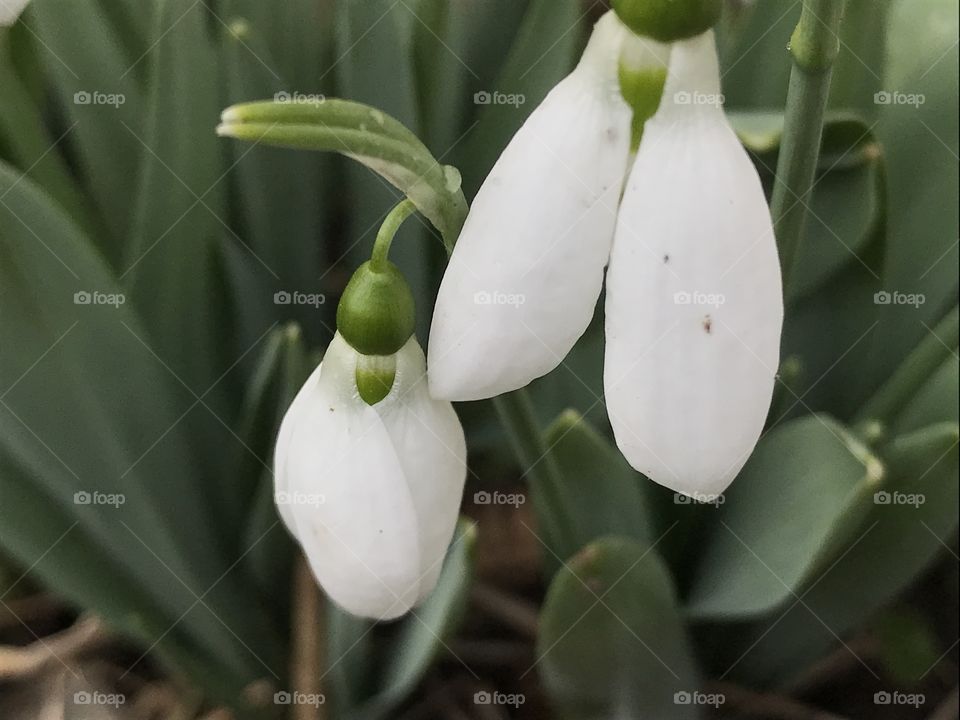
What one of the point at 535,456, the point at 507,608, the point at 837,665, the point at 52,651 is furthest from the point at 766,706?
the point at 52,651

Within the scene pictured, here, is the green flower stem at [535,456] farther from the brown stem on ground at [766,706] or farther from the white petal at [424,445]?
the brown stem on ground at [766,706]

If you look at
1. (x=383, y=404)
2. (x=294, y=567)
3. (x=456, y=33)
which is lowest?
(x=294, y=567)

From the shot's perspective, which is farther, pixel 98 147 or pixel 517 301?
pixel 98 147

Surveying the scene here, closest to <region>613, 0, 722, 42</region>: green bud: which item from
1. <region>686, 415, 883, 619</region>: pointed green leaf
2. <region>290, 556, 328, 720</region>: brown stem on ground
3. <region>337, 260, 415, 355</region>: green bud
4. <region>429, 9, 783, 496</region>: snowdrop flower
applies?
<region>429, 9, 783, 496</region>: snowdrop flower

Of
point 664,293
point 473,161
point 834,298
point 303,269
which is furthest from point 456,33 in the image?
point 664,293

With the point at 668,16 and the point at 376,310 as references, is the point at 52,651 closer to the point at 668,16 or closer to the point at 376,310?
the point at 376,310

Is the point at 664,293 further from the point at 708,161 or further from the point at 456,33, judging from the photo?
the point at 456,33
